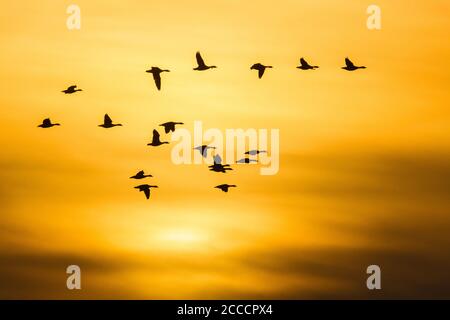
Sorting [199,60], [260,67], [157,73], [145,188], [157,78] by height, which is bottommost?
[145,188]

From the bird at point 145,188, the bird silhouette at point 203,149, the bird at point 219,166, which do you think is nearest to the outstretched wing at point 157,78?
the bird silhouette at point 203,149

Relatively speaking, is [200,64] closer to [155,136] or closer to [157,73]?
[157,73]

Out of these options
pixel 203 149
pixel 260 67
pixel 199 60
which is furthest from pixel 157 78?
pixel 203 149

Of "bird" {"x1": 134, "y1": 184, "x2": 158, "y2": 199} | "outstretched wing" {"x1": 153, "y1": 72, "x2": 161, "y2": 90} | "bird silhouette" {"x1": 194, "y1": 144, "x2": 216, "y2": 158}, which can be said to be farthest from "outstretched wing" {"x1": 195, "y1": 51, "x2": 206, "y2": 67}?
"bird" {"x1": 134, "y1": 184, "x2": 158, "y2": 199}

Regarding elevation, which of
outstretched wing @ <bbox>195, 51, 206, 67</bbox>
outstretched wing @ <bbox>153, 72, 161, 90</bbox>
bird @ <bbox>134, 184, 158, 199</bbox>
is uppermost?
outstretched wing @ <bbox>195, 51, 206, 67</bbox>

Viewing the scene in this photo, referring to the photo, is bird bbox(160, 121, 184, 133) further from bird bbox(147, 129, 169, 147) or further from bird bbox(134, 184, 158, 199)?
bird bbox(134, 184, 158, 199)

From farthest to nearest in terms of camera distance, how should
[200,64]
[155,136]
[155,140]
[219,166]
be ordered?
[219,166] < [155,136] < [155,140] < [200,64]

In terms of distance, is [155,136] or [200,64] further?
[155,136]
